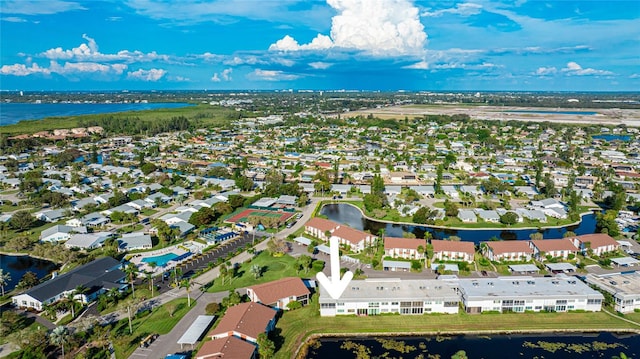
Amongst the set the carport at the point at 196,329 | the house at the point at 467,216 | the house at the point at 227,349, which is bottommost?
the carport at the point at 196,329

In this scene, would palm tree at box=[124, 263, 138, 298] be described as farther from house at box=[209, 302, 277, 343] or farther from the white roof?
house at box=[209, 302, 277, 343]

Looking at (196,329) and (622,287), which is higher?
(622,287)

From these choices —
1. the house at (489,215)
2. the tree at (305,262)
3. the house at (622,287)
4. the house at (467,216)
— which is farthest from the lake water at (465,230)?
the tree at (305,262)

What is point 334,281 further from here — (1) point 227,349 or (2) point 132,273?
(2) point 132,273

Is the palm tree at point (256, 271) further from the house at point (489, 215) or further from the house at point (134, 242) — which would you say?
the house at point (489, 215)

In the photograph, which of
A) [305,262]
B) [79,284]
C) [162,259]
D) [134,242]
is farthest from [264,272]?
[134,242]

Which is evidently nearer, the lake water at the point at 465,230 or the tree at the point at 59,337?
the tree at the point at 59,337

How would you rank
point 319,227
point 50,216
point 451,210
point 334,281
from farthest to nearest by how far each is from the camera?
point 451,210, point 50,216, point 319,227, point 334,281
